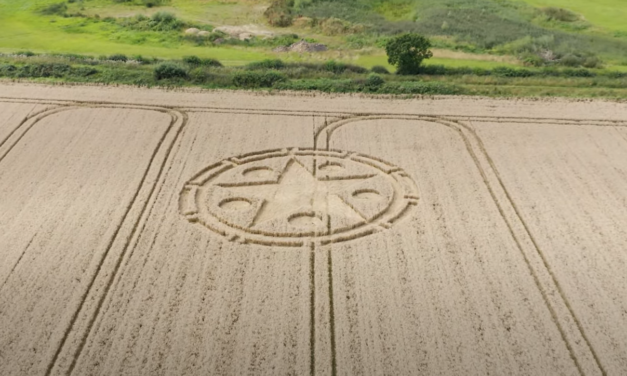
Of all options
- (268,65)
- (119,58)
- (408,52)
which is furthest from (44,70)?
(408,52)

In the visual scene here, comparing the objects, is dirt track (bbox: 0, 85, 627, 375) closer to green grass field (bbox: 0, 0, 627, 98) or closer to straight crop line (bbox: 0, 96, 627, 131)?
straight crop line (bbox: 0, 96, 627, 131)

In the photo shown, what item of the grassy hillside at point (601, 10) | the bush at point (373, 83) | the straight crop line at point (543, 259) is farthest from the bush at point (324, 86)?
the grassy hillside at point (601, 10)

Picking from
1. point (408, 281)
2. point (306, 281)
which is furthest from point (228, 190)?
point (408, 281)

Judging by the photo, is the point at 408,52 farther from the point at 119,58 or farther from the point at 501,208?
the point at 119,58

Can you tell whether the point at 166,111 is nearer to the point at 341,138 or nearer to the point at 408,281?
the point at 341,138

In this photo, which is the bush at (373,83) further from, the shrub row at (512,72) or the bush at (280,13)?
the bush at (280,13)

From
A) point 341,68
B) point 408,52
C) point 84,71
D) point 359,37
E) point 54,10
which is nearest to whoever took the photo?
point 84,71
